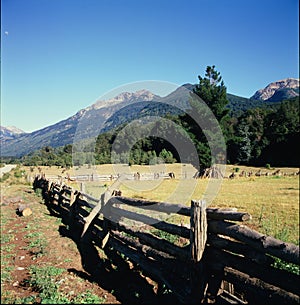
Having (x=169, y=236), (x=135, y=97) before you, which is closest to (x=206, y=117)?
(x=135, y=97)

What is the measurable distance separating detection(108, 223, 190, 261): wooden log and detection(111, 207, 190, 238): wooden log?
0.21m

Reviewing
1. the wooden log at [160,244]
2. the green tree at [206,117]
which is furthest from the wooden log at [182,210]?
the green tree at [206,117]

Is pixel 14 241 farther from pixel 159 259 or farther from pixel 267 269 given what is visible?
pixel 267 269

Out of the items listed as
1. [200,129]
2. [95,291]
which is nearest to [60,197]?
[95,291]

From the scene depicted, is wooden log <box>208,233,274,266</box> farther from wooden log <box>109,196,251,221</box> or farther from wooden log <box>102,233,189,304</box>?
wooden log <box>102,233,189,304</box>

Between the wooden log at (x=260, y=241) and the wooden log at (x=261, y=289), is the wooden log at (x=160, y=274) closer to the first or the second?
the wooden log at (x=261, y=289)

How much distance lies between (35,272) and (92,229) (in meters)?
2.55

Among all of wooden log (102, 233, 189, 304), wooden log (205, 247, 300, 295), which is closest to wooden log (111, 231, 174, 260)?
wooden log (102, 233, 189, 304)

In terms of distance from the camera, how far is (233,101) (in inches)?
5965

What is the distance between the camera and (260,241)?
3582 millimetres

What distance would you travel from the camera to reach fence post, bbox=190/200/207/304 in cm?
419

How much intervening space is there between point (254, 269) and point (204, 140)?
33.0 meters

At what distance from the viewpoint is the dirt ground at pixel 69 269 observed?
188 inches

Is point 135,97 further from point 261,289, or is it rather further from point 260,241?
point 261,289
